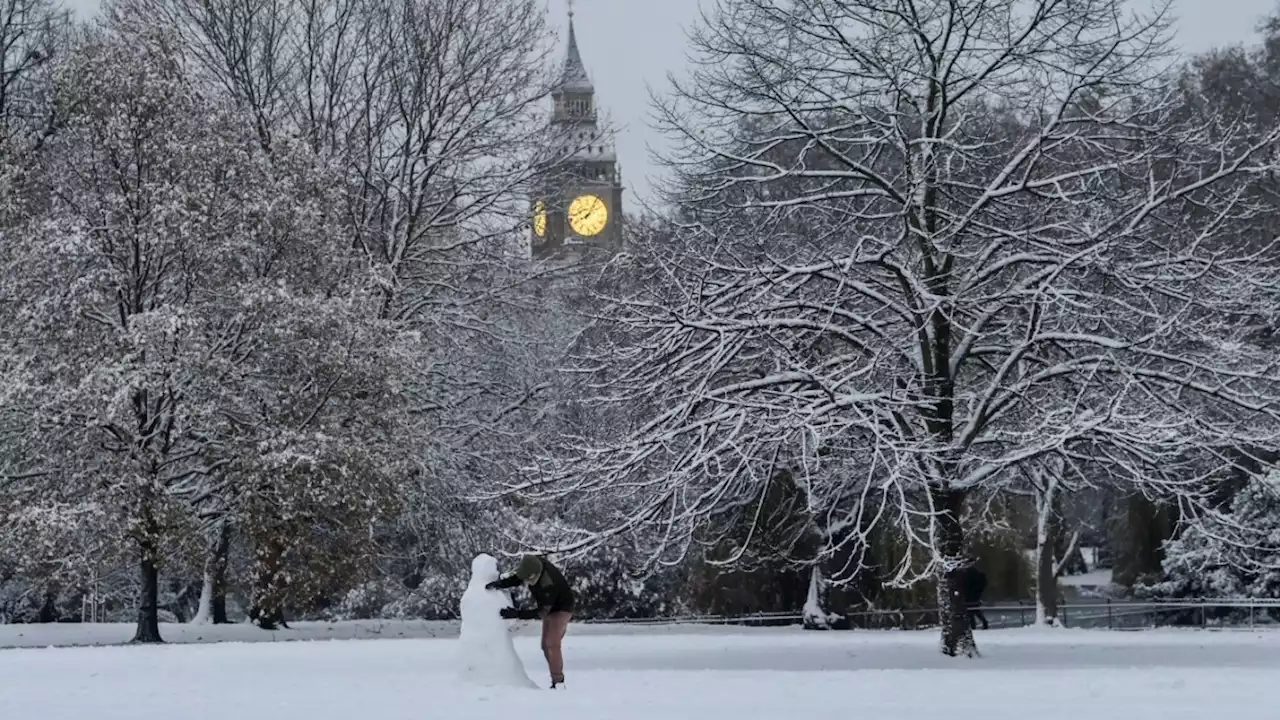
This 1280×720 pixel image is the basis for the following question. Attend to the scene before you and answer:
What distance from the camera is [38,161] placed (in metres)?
25.8

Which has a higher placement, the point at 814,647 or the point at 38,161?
the point at 38,161

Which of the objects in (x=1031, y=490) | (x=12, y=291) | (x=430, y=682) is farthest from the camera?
(x=1031, y=490)

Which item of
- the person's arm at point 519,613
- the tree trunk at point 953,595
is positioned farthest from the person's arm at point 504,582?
the tree trunk at point 953,595

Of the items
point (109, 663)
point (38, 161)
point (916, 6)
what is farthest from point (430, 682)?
point (38, 161)

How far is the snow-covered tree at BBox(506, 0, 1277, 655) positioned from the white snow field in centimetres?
173

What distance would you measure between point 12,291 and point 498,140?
10.1 meters

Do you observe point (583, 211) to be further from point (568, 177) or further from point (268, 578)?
point (268, 578)

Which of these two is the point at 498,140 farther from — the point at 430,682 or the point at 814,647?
the point at 430,682

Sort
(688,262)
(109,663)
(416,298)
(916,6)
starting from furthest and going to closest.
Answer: (416,298), (688,262), (916,6), (109,663)

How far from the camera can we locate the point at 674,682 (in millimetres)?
14727

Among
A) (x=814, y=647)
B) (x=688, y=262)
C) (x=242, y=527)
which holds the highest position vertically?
(x=688, y=262)

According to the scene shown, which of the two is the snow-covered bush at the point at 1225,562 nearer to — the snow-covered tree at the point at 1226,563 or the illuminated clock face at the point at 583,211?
the snow-covered tree at the point at 1226,563

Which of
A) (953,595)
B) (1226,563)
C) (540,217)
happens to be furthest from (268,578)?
(1226,563)

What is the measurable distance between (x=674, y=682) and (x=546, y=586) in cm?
154
